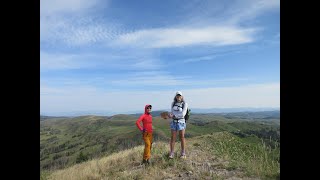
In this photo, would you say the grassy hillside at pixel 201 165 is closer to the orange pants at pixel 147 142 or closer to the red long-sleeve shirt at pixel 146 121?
the orange pants at pixel 147 142

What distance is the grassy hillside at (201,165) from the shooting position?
10.4 meters

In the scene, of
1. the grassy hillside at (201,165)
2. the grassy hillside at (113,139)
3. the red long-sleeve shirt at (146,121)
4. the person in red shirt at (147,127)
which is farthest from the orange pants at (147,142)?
the grassy hillside at (113,139)

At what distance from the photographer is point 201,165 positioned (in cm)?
1170

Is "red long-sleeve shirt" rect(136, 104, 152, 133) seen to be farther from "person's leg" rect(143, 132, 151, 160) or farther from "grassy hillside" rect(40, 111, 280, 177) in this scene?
"grassy hillside" rect(40, 111, 280, 177)

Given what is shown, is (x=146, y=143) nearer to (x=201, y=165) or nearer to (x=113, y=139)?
(x=201, y=165)

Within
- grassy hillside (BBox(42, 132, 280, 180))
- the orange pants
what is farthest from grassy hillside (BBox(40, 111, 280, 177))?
the orange pants

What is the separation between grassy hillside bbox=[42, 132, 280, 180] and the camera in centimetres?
1038

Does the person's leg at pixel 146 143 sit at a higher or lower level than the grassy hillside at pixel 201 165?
higher

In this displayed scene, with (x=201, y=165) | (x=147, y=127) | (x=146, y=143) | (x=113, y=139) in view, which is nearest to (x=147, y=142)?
(x=146, y=143)

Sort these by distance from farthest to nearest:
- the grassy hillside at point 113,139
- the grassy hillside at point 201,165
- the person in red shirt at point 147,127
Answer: the grassy hillside at point 113,139
the person in red shirt at point 147,127
the grassy hillside at point 201,165
